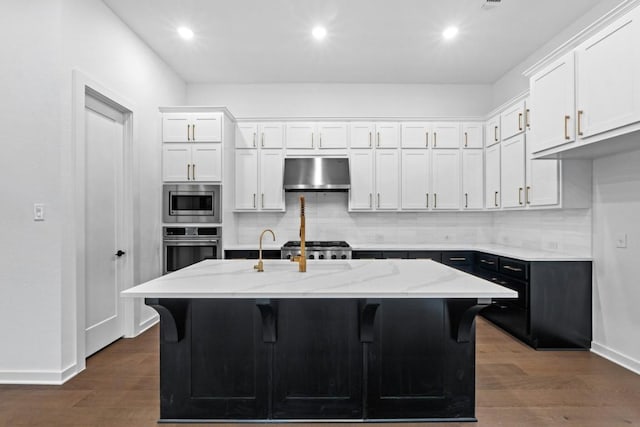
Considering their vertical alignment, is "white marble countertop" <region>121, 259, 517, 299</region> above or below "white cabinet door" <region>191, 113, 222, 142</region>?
below

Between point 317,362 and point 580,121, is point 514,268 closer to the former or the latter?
point 580,121

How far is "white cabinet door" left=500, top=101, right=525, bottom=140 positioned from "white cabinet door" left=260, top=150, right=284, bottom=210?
110 inches

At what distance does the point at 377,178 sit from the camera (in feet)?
17.0

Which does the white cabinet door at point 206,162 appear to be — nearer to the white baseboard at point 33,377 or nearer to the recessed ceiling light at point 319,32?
the recessed ceiling light at point 319,32

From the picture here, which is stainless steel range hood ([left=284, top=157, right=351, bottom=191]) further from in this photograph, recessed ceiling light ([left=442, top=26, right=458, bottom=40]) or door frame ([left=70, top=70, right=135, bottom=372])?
door frame ([left=70, top=70, right=135, bottom=372])

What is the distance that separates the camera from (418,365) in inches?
90.5

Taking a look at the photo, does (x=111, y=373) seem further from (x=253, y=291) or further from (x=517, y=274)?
(x=517, y=274)

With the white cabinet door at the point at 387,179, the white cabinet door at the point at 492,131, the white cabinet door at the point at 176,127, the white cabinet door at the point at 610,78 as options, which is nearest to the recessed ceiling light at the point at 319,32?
the white cabinet door at the point at 387,179

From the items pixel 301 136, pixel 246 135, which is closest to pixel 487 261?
pixel 301 136

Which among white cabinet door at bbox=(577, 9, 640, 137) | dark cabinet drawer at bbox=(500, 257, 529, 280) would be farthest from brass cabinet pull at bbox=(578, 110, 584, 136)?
dark cabinet drawer at bbox=(500, 257, 529, 280)

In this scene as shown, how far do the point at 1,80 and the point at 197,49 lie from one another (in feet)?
6.51

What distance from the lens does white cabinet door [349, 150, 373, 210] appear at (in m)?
5.17

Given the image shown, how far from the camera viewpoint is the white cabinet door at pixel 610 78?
243cm

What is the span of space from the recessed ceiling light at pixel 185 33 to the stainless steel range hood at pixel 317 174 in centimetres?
186
